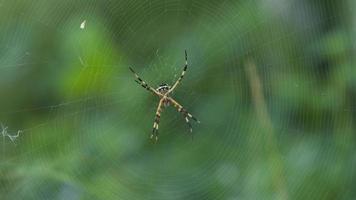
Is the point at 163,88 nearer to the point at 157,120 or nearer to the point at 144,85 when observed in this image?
the point at 144,85

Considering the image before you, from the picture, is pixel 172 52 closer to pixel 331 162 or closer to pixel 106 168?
pixel 106 168

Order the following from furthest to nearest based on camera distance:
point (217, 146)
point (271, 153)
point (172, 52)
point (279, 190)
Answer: point (172, 52)
point (217, 146)
point (271, 153)
point (279, 190)

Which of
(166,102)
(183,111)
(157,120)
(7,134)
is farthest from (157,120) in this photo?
(7,134)

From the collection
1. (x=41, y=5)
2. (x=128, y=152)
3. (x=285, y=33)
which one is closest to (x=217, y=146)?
(x=128, y=152)

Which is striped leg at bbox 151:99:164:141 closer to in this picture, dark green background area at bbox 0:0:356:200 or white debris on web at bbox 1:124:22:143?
dark green background area at bbox 0:0:356:200

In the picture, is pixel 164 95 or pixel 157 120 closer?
pixel 157 120

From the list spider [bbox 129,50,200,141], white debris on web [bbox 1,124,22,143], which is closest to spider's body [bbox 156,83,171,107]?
spider [bbox 129,50,200,141]

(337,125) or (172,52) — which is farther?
(172,52)

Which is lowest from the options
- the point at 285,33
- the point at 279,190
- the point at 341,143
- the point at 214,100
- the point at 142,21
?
the point at 279,190

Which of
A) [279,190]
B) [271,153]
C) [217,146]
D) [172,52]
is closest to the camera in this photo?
[279,190]

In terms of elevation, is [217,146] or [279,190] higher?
[217,146]
